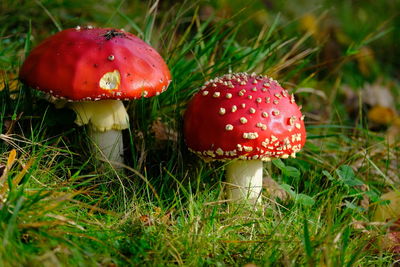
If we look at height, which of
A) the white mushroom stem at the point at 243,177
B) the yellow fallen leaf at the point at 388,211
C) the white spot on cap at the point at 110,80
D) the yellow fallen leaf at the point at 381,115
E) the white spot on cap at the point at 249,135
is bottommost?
the yellow fallen leaf at the point at 381,115

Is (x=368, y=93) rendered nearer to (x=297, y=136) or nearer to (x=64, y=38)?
(x=297, y=136)

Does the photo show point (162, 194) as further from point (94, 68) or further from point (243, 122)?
point (94, 68)

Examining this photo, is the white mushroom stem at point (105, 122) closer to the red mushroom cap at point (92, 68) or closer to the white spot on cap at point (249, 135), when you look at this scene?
the red mushroom cap at point (92, 68)

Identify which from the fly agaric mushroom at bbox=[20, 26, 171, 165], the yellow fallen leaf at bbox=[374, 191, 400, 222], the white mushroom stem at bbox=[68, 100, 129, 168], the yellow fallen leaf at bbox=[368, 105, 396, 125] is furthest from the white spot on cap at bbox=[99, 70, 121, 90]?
→ the yellow fallen leaf at bbox=[368, 105, 396, 125]

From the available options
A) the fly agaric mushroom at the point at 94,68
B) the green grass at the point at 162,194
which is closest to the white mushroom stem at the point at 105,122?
the green grass at the point at 162,194

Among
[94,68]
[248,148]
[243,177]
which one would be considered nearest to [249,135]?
[248,148]

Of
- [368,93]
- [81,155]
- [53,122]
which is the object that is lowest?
[368,93]

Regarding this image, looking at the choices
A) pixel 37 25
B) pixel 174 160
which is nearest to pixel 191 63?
pixel 174 160

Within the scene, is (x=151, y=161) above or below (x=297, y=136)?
below

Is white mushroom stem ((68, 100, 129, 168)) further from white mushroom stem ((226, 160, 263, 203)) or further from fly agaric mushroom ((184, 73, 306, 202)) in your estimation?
white mushroom stem ((226, 160, 263, 203))
